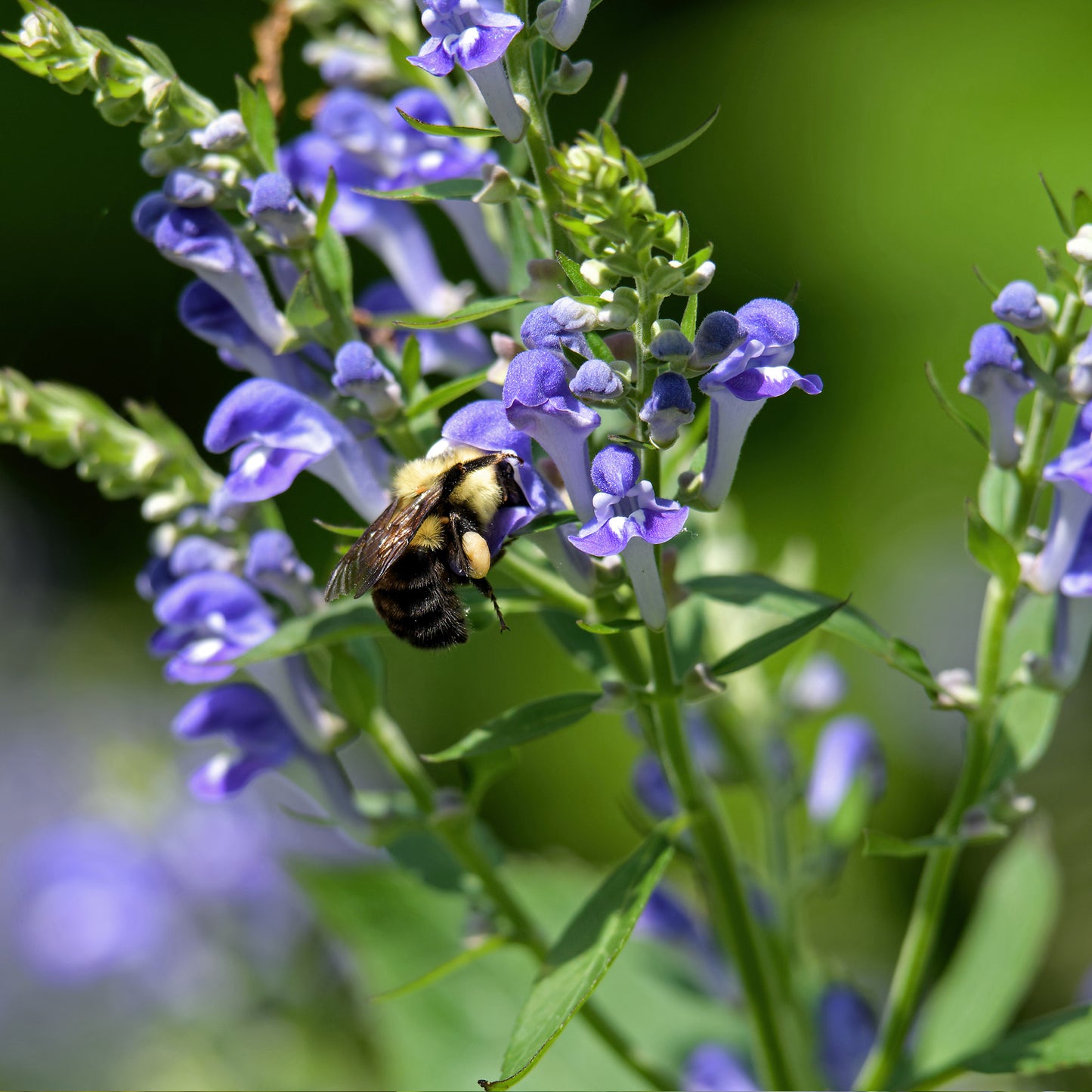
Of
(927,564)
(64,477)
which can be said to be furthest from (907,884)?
(64,477)

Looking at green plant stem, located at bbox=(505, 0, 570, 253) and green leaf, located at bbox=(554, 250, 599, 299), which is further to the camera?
green plant stem, located at bbox=(505, 0, 570, 253)

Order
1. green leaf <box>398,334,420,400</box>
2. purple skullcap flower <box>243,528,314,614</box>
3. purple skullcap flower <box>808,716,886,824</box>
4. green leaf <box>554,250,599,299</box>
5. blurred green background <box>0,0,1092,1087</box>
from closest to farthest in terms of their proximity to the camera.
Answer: green leaf <box>554,250,599,299</box> → green leaf <box>398,334,420,400</box> → purple skullcap flower <box>243,528,314,614</box> → purple skullcap flower <box>808,716,886,824</box> → blurred green background <box>0,0,1092,1087</box>

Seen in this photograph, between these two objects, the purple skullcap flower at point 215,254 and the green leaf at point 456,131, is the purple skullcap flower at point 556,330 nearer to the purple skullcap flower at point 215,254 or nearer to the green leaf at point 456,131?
the green leaf at point 456,131

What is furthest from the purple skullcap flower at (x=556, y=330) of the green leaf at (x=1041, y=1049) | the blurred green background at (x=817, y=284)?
the blurred green background at (x=817, y=284)

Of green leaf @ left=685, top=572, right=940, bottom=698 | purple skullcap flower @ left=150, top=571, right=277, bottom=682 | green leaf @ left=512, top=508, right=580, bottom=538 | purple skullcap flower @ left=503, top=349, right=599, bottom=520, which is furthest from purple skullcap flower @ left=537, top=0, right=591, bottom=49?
purple skullcap flower @ left=150, top=571, right=277, bottom=682

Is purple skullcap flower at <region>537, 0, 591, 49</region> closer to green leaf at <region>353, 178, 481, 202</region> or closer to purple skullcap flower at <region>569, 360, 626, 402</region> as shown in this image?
green leaf at <region>353, 178, 481, 202</region>

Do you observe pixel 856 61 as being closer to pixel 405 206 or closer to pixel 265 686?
pixel 405 206
